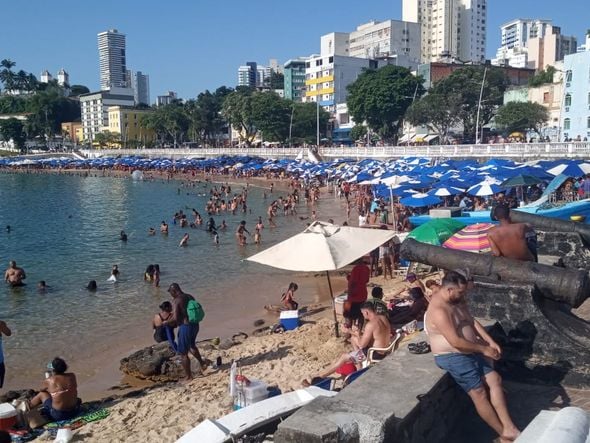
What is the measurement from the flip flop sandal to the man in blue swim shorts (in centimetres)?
465

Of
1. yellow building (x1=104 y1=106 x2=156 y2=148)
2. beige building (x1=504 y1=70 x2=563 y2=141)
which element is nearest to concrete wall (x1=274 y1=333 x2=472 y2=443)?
beige building (x1=504 y1=70 x2=563 y2=141)

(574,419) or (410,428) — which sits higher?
(574,419)

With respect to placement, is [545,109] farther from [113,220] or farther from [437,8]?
[437,8]

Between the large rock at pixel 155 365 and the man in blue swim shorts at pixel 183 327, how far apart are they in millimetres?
615

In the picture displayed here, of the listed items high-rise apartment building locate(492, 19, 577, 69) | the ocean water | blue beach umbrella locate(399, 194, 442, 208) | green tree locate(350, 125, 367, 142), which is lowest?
the ocean water

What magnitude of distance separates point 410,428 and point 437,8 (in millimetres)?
130600

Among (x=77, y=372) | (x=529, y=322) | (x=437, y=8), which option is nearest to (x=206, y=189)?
(x=77, y=372)

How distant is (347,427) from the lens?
3.48 metres

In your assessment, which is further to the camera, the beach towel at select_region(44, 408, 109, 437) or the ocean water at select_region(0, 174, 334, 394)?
the ocean water at select_region(0, 174, 334, 394)

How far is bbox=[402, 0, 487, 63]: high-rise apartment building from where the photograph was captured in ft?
400

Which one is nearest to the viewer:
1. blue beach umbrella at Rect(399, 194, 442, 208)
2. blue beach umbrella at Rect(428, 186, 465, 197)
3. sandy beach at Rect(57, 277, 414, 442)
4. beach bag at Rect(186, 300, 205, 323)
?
Result: sandy beach at Rect(57, 277, 414, 442)

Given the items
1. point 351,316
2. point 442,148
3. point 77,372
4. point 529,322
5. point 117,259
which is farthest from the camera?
point 442,148

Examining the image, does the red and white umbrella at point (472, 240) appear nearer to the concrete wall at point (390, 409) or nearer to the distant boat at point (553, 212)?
the distant boat at point (553, 212)

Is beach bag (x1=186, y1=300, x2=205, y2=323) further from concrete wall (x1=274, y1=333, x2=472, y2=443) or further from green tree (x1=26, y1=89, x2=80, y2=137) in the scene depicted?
green tree (x1=26, y1=89, x2=80, y2=137)
